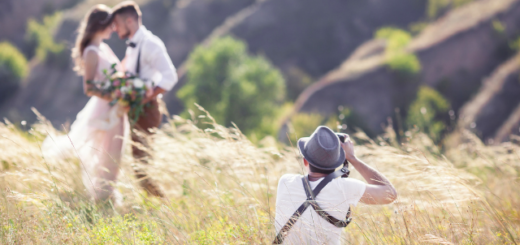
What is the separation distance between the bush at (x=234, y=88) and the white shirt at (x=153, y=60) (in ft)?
83.4

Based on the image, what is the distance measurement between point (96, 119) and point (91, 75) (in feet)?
1.66

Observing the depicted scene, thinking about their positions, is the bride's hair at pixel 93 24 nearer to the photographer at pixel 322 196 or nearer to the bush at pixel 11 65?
the photographer at pixel 322 196

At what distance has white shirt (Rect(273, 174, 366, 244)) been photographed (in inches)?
82.2

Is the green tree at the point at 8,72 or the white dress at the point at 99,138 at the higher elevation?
the white dress at the point at 99,138

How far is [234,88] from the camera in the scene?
31922 millimetres

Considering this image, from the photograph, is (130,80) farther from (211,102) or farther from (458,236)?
(211,102)

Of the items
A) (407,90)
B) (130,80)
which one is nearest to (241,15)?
(407,90)

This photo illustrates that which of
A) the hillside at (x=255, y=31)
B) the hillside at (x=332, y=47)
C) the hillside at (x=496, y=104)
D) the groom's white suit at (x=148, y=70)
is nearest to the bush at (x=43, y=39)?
the hillside at (x=332, y=47)

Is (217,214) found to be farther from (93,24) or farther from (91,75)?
(93,24)

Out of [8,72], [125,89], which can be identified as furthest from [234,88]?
[8,72]

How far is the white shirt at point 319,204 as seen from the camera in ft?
6.85

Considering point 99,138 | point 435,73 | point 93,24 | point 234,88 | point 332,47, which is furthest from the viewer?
point 332,47

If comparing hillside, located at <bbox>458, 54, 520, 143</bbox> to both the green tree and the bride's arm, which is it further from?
the green tree

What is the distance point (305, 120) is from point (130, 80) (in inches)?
934
